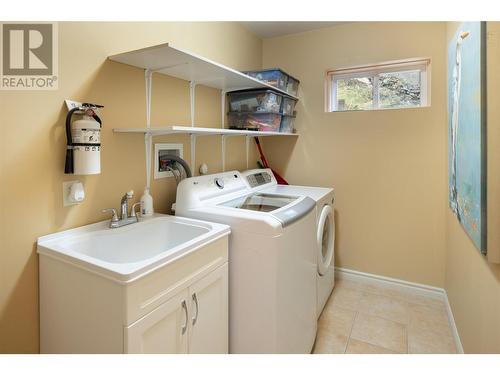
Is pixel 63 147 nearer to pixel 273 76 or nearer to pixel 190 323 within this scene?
pixel 190 323

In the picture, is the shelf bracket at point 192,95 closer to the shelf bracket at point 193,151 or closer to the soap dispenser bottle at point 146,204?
the shelf bracket at point 193,151

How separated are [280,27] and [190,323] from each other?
108 inches

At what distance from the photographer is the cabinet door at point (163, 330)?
1.03 metres

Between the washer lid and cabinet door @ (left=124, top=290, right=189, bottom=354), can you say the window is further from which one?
cabinet door @ (left=124, top=290, right=189, bottom=354)

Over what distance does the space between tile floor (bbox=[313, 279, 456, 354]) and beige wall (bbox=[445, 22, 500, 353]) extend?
26 centimetres

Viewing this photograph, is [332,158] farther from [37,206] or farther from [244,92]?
[37,206]

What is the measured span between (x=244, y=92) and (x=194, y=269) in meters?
1.69

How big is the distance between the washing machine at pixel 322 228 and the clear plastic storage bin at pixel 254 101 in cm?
56

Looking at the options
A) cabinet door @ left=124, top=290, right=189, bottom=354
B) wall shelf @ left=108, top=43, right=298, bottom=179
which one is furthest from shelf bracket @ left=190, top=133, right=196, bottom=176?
cabinet door @ left=124, top=290, right=189, bottom=354

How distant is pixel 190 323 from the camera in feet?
4.27

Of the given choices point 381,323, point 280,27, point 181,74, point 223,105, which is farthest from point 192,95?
point 381,323

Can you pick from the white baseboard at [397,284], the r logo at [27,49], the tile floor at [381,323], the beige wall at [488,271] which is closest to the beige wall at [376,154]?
the white baseboard at [397,284]

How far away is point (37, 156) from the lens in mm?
1302

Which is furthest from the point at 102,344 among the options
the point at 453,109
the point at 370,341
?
the point at 453,109
